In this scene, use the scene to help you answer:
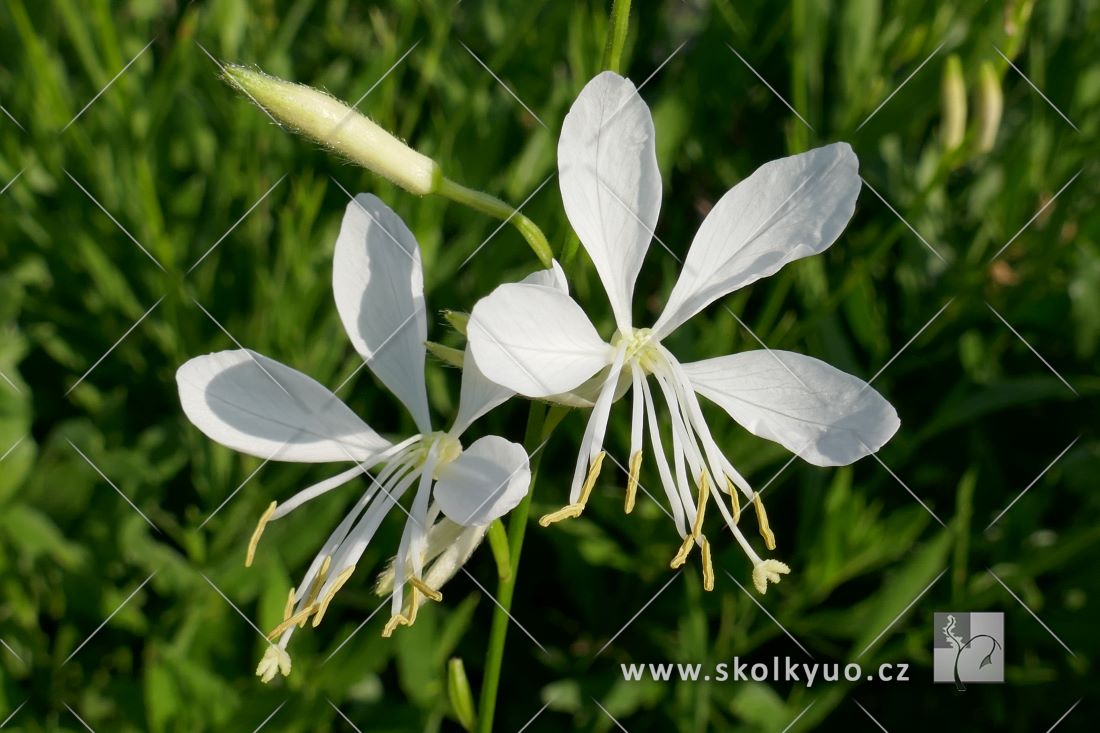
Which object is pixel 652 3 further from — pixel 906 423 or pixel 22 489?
pixel 22 489

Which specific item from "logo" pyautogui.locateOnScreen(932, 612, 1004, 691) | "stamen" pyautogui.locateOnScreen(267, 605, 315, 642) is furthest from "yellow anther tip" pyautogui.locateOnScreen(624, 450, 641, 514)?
"logo" pyautogui.locateOnScreen(932, 612, 1004, 691)

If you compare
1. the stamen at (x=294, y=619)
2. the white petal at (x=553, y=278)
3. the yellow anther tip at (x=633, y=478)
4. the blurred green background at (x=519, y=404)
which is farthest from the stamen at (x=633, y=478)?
the blurred green background at (x=519, y=404)

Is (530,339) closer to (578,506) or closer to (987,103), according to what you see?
(578,506)

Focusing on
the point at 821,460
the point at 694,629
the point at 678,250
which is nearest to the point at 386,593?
the point at 821,460

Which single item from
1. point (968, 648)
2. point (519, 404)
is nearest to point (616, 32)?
point (519, 404)

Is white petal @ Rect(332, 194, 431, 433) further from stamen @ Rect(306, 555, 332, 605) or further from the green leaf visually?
the green leaf
